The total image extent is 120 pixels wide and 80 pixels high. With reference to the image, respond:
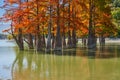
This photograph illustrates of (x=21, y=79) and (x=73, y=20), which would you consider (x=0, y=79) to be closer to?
(x=21, y=79)

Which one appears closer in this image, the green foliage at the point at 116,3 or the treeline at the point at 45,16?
the treeline at the point at 45,16

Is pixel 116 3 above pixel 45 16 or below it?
above

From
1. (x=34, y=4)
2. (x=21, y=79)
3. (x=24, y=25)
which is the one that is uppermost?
(x=34, y=4)

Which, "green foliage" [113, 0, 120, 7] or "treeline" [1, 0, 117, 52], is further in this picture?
"green foliage" [113, 0, 120, 7]

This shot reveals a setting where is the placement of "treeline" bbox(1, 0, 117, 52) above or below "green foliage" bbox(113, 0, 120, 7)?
below

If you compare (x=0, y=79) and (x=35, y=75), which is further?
(x=35, y=75)

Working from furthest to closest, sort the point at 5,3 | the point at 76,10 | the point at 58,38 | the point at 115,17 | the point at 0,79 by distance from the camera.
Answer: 1. the point at 115,17
2. the point at 76,10
3. the point at 5,3
4. the point at 58,38
5. the point at 0,79

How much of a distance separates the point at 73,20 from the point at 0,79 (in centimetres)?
2687

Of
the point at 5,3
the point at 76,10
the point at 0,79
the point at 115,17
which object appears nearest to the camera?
the point at 0,79

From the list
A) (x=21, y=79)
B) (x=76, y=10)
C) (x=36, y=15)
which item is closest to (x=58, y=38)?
(x=36, y=15)

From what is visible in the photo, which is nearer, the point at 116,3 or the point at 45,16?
the point at 45,16

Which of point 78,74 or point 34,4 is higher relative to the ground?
point 34,4

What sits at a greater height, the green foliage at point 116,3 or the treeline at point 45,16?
the green foliage at point 116,3

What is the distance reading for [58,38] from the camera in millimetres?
39031
